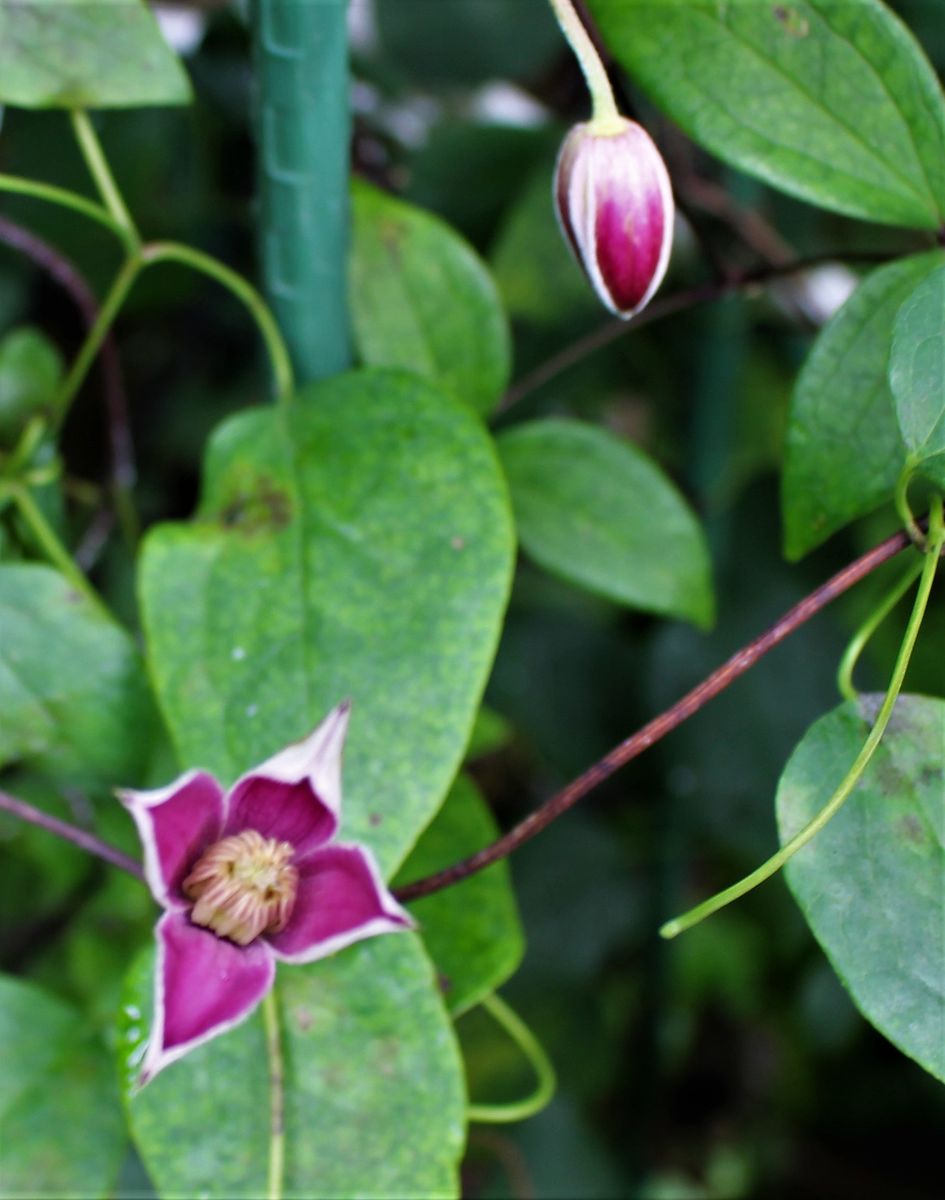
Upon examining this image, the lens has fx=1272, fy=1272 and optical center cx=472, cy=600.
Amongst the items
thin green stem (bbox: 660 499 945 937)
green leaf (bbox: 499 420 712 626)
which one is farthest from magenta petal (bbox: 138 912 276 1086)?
green leaf (bbox: 499 420 712 626)

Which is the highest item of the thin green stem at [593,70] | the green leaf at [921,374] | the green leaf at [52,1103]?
the thin green stem at [593,70]

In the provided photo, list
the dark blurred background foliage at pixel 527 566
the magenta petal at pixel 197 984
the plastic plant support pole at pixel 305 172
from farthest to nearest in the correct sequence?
the dark blurred background foliage at pixel 527 566 < the plastic plant support pole at pixel 305 172 < the magenta petal at pixel 197 984

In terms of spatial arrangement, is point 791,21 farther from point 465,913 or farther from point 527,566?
point 527,566

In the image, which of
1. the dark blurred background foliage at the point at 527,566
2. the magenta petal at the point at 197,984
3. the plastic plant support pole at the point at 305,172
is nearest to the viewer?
the magenta petal at the point at 197,984

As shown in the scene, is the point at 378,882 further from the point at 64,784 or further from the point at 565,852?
the point at 565,852

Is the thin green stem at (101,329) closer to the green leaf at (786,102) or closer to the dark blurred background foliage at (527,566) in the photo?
the dark blurred background foliage at (527,566)

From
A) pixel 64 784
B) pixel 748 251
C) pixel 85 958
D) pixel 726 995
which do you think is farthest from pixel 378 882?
pixel 726 995

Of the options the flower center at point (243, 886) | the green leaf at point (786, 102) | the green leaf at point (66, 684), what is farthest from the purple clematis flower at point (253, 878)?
the green leaf at point (786, 102)
